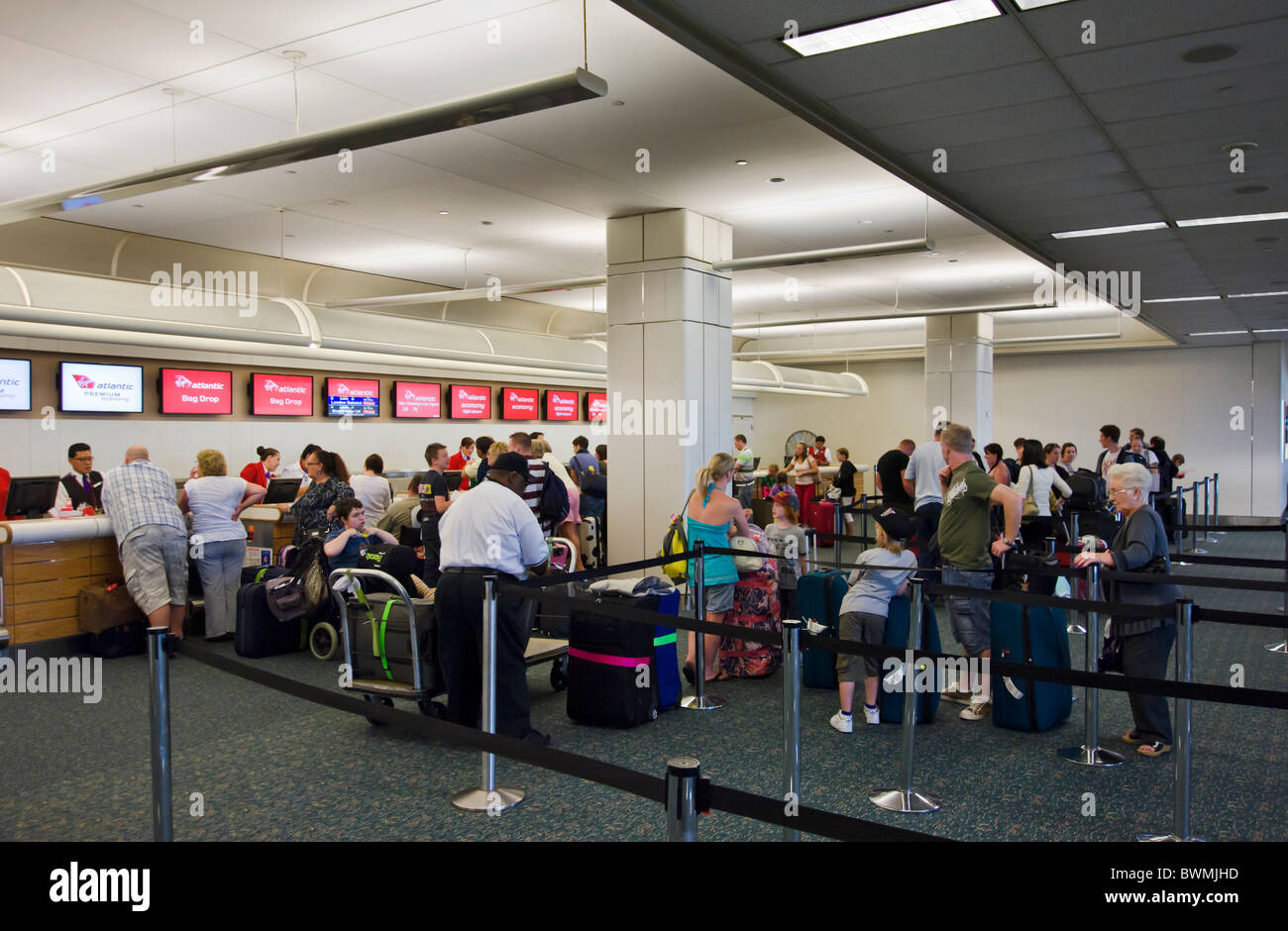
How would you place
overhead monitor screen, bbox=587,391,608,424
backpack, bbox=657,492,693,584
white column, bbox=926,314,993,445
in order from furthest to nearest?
overhead monitor screen, bbox=587,391,608,424 → white column, bbox=926,314,993,445 → backpack, bbox=657,492,693,584

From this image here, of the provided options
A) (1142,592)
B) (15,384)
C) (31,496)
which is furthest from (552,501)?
(15,384)

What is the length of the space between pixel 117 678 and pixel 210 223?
19.4ft

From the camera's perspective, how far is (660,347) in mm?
9891

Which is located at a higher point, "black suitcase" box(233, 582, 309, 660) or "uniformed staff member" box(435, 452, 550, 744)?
"uniformed staff member" box(435, 452, 550, 744)

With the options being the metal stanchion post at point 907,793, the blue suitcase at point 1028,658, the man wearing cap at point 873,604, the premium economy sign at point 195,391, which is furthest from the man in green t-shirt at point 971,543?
the premium economy sign at point 195,391

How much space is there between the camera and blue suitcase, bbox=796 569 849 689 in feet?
21.1

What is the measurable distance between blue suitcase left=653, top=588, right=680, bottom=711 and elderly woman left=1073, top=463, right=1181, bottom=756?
247cm

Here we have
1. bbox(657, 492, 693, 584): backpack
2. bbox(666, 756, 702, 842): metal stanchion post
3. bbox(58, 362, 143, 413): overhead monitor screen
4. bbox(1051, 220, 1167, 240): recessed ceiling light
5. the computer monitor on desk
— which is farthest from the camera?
bbox(58, 362, 143, 413): overhead monitor screen

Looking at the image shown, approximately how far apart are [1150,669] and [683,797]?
3.87 m

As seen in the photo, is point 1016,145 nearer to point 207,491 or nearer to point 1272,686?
point 1272,686

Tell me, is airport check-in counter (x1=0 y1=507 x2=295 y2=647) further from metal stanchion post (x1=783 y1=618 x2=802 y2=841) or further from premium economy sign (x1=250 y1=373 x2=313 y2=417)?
metal stanchion post (x1=783 y1=618 x2=802 y2=841)

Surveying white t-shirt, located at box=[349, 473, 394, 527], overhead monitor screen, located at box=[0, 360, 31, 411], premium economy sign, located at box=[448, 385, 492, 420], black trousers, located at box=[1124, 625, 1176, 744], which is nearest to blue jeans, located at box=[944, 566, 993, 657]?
black trousers, located at box=[1124, 625, 1176, 744]

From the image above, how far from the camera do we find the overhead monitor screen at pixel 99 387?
10.9 metres

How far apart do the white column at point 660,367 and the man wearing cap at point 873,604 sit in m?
4.25
